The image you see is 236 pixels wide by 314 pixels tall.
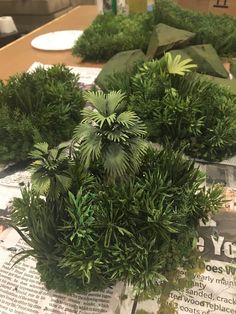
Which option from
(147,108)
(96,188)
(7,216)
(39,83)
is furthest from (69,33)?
(96,188)

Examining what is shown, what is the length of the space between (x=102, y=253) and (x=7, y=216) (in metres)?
0.24

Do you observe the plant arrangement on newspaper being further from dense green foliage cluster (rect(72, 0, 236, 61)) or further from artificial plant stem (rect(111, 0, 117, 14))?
artificial plant stem (rect(111, 0, 117, 14))

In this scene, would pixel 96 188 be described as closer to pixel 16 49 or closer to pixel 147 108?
pixel 147 108

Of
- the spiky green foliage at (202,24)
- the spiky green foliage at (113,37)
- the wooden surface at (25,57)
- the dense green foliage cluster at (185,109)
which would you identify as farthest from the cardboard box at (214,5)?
the dense green foliage cluster at (185,109)

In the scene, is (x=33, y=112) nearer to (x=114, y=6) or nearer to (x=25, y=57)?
(x=25, y=57)

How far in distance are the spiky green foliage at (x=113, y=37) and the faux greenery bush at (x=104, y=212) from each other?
0.67 metres

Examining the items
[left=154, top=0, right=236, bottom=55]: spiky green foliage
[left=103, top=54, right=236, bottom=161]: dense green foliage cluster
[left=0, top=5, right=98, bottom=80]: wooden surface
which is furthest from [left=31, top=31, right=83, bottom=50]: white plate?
[left=103, top=54, right=236, bottom=161]: dense green foliage cluster

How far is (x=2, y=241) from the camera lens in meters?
0.52

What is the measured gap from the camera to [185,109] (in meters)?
0.59

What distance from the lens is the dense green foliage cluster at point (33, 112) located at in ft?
2.05

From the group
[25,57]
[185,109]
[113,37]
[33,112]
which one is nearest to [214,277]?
[185,109]

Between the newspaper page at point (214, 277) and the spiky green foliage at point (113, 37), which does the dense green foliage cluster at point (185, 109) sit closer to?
the newspaper page at point (214, 277)

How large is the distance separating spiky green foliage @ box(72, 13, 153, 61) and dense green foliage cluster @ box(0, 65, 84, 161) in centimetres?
35

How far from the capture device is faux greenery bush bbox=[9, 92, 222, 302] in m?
0.37
